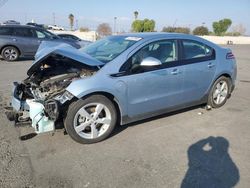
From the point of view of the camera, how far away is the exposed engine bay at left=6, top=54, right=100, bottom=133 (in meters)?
3.73

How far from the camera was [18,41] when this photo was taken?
1234 centimetres

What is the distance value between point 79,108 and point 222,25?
2610 inches

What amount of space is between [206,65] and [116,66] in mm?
2040

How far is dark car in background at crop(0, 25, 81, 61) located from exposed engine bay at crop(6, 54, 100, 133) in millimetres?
7838

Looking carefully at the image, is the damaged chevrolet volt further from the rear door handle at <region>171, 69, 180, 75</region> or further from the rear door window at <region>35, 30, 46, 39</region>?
the rear door window at <region>35, 30, 46, 39</region>

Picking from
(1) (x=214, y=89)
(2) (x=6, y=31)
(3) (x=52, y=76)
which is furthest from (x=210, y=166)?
(2) (x=6, y=31)

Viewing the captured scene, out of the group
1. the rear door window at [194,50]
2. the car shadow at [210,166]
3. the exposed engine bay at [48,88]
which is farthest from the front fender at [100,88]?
the rear door window at [194,50]

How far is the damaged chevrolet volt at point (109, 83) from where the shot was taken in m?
3.79

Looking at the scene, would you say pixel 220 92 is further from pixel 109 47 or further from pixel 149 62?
pixel 109 47

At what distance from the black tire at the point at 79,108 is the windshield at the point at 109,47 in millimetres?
653

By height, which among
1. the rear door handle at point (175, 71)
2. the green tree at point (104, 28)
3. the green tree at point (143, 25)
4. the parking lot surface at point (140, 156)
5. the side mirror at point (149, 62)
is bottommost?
the parking lot surface at point (140, 156)

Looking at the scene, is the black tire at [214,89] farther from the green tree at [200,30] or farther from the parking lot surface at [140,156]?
the green tree at [200,30]

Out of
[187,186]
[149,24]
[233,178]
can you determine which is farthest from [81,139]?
[149,24]

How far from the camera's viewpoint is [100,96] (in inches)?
154
